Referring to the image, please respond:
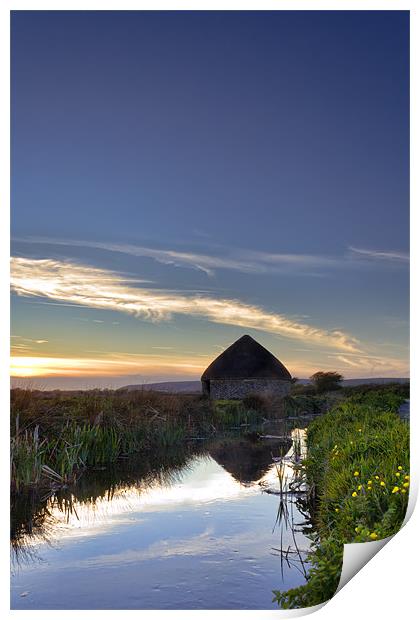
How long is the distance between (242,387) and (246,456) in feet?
36.4

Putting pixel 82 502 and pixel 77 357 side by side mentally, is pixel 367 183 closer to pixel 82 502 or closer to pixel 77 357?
pixel 77 357

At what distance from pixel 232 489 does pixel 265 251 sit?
3.02m

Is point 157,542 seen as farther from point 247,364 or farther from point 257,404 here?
point 247,364

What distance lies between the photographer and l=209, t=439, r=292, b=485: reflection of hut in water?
348 inches

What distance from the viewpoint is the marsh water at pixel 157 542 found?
171 inches

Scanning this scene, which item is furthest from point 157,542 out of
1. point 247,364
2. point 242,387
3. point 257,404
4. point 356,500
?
point 247,364

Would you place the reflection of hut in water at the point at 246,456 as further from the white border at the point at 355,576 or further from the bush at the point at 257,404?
the bush at the point at 257,404

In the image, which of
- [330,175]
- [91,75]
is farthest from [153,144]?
[330,175]

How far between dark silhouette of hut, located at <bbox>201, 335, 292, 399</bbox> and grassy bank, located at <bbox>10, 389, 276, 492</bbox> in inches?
328

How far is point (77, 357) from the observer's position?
6.87m

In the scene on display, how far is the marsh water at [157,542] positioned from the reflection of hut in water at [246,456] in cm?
18

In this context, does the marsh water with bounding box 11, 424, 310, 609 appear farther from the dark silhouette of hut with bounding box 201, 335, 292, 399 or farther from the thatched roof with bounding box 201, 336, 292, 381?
the thatched roof with bounding box 201, 336, 292, 381

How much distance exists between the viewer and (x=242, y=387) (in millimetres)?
21578

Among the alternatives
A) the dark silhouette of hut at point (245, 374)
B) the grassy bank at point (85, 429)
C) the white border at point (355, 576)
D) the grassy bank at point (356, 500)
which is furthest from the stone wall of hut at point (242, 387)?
the white border at point (355, 576)
